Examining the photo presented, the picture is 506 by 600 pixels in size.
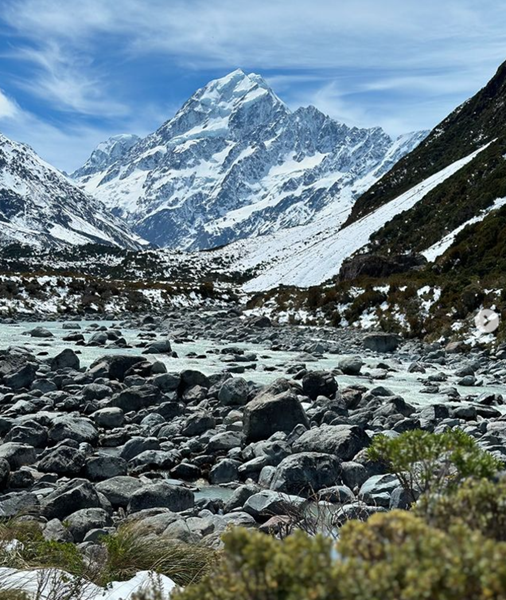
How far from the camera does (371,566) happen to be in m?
1.66

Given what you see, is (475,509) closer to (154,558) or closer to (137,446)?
(154,558)

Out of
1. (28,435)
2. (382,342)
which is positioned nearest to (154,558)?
(28,435)

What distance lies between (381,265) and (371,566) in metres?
44.2

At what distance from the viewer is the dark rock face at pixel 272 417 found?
10695mm

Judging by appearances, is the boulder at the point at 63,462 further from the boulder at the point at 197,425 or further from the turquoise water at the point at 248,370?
the turquoise water at the point at 248,370

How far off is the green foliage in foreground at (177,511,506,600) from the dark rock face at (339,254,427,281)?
39.9 metres

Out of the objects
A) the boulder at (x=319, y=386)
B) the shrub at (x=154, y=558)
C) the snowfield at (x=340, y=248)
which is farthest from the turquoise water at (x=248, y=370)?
the snowfield at (x=340, y=248)

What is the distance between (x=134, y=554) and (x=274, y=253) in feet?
429

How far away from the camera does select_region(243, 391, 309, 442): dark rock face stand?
10.7 meters

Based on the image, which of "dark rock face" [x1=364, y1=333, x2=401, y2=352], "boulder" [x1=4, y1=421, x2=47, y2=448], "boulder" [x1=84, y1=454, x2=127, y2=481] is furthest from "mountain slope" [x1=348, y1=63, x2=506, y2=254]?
"boulder" [x1=84, y1=454, x2=127, y2=481]

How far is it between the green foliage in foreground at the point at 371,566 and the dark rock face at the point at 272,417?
8891 millimetres

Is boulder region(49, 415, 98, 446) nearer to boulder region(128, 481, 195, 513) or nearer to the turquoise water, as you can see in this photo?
boulder region(128, 481, 195, 513)

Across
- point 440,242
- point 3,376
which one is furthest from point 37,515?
point 440,242

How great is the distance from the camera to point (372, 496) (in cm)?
708
